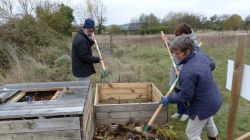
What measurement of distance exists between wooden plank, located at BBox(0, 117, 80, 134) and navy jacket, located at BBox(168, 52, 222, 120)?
1.25m

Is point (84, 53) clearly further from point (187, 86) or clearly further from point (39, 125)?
point (187, 86)

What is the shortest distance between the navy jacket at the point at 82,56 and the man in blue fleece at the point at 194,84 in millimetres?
2166

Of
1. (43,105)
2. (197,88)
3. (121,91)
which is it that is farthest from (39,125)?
(121,91)

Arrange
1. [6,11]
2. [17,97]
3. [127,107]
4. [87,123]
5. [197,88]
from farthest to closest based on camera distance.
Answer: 1. [6,11]
2. [127,107]
3. [17,97]
4. [87,123]
5. [197,88]

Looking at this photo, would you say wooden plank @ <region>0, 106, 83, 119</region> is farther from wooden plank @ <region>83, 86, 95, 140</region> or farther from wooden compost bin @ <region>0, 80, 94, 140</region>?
wooden plank @ <region>83, 86, 95, 140</region>

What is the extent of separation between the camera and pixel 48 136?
3322 millimetres

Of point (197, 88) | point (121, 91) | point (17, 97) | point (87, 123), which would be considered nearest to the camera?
point (197, 88)

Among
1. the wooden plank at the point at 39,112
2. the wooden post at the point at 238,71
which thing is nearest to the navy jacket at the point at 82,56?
the wooden plank at the point at 39,112

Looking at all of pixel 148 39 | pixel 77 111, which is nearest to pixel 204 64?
pixel 77 111

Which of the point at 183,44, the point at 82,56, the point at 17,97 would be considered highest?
the point at 183,44

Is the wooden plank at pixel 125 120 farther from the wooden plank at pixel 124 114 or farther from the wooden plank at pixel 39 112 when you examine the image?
the wooden plank at pixel 39 112

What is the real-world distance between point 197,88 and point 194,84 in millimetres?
89

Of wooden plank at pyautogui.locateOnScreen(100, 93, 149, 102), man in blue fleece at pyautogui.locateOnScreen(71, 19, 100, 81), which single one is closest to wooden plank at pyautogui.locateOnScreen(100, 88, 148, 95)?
wooden plank at pyautogui.locateOnScreen(100, 93, 149, 102)

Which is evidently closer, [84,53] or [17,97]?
[17,97]
